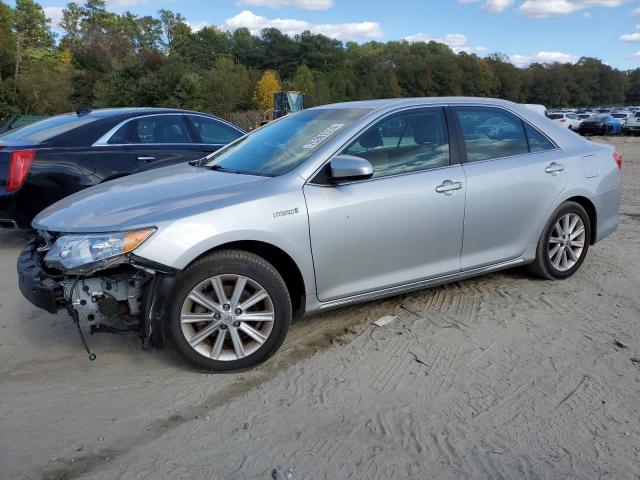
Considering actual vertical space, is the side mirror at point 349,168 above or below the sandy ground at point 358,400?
above

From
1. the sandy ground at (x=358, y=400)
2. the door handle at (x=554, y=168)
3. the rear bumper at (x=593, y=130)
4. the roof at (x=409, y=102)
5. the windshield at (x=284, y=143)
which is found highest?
the roof at (x=409, y=102)

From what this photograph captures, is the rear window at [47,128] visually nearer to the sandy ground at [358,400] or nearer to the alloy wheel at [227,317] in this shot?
the sandy ground at [358,400]

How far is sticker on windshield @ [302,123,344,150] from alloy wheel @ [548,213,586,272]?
2095 millimetres

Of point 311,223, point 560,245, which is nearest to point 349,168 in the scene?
point 311,223

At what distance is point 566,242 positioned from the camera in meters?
4.89

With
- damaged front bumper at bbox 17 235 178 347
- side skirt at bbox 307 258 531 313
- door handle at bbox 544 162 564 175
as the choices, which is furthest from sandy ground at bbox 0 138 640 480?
door handle at bbox 544 162 564 175

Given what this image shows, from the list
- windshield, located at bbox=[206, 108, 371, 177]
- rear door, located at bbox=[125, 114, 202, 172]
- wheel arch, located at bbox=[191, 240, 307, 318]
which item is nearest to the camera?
wheel arch, located at bbox=[191, 240, 307, 318]

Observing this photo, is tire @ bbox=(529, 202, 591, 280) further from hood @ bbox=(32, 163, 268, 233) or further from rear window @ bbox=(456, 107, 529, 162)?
hood @ bbox=(32, 163, 268, 233)

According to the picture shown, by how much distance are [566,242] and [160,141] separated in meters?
4.70

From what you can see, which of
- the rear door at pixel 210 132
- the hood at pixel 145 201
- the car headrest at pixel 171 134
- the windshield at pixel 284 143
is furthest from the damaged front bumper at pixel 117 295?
the rear door at pixel 210 132

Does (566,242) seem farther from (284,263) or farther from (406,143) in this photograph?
(284,263)

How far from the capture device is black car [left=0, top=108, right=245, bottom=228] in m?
5.84

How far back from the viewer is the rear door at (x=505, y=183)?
13.9 ft

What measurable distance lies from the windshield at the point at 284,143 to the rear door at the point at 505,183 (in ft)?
3.13
